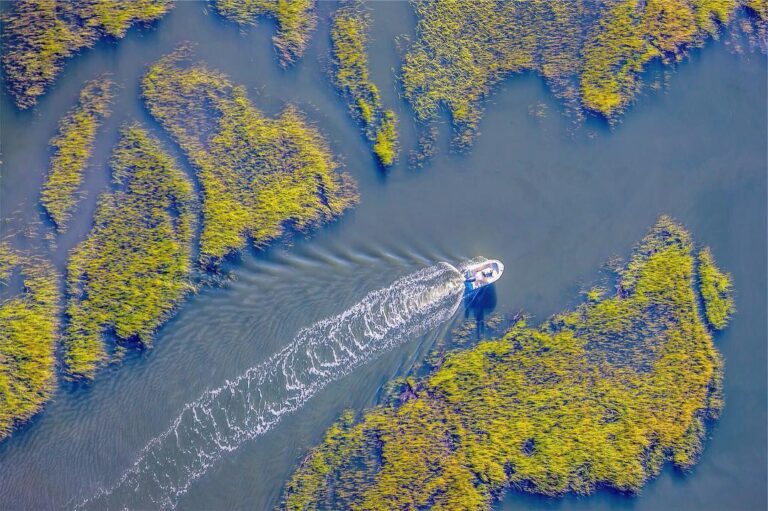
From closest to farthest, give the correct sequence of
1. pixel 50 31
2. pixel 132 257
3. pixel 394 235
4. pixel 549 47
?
pixel 132 257
pixel 50 31
pixel 394 235
pixel 549 47

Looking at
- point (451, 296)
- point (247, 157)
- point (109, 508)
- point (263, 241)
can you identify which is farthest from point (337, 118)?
point (109, 508)

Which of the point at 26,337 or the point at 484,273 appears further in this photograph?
the point at 484,273

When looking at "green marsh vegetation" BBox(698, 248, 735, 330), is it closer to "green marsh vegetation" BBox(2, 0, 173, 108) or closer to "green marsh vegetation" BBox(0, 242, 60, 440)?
"green marsh vegetation" BBox(2, 0, 173, 108)

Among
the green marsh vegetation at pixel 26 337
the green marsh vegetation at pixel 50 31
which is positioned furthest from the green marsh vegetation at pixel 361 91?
the green marsh vegetation at pixel 26 337

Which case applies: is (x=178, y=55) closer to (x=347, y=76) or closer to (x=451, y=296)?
(x=347, y=76)

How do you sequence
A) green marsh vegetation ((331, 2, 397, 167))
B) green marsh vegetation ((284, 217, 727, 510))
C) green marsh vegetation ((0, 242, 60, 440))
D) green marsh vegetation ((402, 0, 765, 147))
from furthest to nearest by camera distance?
green marsh vegetation ((402, 0, 765, 147))
green marsh vegetation ((331, 2, 397, 167))
green marsh vegetation ((284, 217, 727, 510))
green marsh vegetation ((0, 242, 60, 440))

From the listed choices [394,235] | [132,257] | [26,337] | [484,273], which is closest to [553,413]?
[484,273]

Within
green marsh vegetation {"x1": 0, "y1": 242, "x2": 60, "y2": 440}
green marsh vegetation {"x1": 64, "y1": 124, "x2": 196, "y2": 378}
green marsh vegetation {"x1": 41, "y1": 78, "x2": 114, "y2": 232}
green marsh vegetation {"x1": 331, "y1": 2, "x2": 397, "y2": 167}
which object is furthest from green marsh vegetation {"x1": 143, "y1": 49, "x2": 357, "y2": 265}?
green marsh vegetation {"x1": 0, "y1": 242, "x2": 60, "y2": 440}

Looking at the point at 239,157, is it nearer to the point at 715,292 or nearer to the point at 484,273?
the point at 484,273
